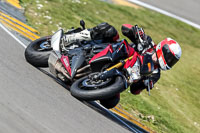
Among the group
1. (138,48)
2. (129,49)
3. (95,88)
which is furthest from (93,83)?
(138,48)

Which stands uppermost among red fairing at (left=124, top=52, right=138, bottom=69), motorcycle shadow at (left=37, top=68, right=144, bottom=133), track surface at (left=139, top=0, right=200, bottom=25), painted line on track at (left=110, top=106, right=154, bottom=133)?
red fairing at (left=124, top=52, right=138, bottom=69)

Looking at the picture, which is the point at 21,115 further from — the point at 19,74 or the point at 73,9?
the point at 73,9

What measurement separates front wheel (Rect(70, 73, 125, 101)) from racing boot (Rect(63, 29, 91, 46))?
918 millimetres

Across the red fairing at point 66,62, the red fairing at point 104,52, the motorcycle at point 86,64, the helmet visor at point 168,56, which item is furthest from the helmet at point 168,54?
the red fairing at point 66,62

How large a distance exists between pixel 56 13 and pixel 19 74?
5.30m

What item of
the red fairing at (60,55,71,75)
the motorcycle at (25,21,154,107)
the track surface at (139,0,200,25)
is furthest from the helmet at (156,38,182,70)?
the track surface at (139,0,200,25)

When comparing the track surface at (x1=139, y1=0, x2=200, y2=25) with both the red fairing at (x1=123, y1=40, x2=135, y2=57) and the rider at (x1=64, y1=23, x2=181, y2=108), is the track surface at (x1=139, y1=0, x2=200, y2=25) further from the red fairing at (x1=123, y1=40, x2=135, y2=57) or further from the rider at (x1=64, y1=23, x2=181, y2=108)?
the red fairing at (x1=123, y1=40, x2=135, y2=57)

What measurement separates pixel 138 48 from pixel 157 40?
7.06 m

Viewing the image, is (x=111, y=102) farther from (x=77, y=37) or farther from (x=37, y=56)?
(x=37, y=56)

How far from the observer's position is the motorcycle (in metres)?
5.79

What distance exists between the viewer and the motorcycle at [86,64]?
579cm

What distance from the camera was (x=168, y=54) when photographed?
583 cm

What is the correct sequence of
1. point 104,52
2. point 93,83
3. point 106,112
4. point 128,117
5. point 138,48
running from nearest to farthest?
point 93,83
point 104,52
point 138,48
point 106,112
point 128,117

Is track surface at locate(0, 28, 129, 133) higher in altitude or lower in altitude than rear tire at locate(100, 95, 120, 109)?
higher
